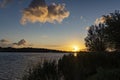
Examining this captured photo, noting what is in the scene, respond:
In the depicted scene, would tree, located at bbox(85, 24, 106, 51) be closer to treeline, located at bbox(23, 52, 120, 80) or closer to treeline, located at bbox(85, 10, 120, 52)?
treeline, located at bbox(85, 10, 120, 52)

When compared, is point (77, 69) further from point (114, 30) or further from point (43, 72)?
point (114, 30)

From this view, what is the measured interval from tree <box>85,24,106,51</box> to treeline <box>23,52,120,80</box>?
3145cm

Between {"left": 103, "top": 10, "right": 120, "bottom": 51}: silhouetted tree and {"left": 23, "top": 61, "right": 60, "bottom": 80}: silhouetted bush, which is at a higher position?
{"left": 103, "top": 10, "right": 120, "bottom": 51}: silhouetted tree

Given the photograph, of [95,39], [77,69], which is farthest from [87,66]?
[95,39]

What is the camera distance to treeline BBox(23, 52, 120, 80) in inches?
740

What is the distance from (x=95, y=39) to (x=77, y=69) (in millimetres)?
45826

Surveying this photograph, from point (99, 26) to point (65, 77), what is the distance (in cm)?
4570

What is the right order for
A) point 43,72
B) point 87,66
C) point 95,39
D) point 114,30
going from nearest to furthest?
point 43,72
point 87,66
point 114,30
point 95,39

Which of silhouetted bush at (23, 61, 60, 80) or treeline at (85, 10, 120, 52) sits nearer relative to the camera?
silhouetted bush at (23, 61, 60, 80)

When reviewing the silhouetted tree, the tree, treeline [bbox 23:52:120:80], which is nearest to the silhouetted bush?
treeline [bbox 23:52:120:80]

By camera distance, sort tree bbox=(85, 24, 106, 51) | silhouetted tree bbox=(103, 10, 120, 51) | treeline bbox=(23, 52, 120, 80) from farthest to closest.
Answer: tree bbox=(85, 24, 106, 51) < silhouetted tree bbox=(103, 10, 120, 51) < treeline bbox=(23, 52, 120, 80)

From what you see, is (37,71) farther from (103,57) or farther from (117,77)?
(103,57)

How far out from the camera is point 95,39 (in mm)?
66188

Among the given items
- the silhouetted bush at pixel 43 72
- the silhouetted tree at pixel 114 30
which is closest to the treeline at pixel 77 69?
the silhouetted bush at pixel 43 72
